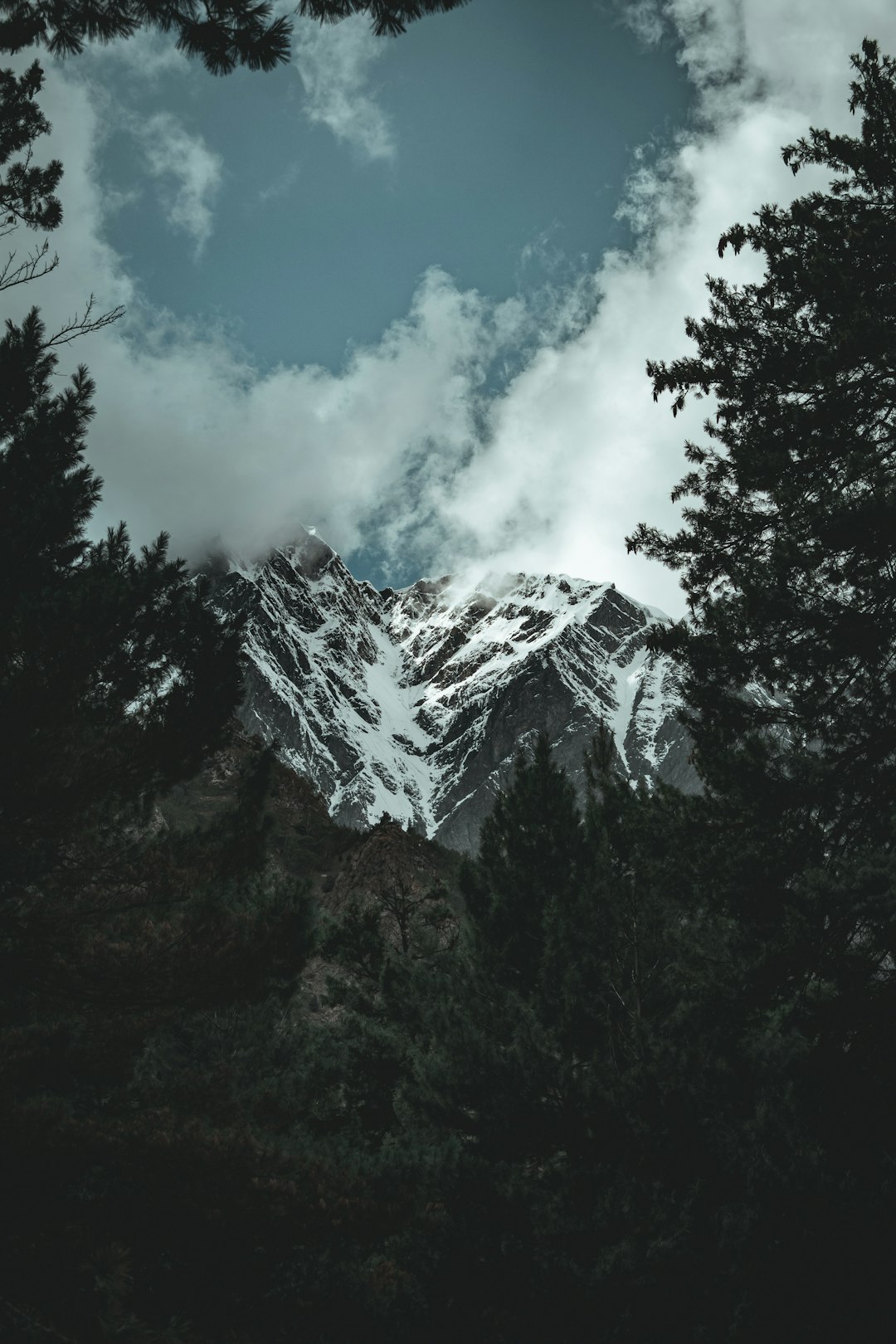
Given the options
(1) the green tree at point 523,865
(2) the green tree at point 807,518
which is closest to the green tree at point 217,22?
(2) the green tree at point 807,518

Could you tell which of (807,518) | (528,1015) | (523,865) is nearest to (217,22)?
(807,518)

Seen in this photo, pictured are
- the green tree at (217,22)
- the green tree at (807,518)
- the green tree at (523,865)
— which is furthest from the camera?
the green tree at (523,865)

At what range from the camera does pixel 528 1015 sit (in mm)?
8109

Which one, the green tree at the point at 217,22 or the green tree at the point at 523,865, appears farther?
the green tree at the point at 523,865

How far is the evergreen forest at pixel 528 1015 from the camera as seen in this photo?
4164mm

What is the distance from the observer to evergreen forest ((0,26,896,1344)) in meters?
4.16

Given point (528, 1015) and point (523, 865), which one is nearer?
point (528, 1015)

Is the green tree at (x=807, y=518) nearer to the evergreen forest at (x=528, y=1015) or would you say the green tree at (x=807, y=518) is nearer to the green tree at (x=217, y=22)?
the evergreen forest at (x=528, y=1015)

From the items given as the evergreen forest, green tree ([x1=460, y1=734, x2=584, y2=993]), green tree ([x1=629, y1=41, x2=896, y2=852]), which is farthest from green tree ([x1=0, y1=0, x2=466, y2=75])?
green tree ([x1=460, y1=734, x2=584, y2=993])

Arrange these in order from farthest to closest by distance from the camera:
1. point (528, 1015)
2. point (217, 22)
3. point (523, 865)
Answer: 1. point (523, 865)
2. point (528, 1015)
3. point (217, 22)

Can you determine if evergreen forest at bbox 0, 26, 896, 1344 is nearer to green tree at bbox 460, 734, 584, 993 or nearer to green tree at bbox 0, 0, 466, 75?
green tree at bbox 0, 0, 466, 75

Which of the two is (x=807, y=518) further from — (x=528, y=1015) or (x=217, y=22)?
(x=528, y=1015)

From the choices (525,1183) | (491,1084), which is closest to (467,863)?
(491,1084)

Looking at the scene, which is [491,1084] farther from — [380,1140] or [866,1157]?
[380,1140]
